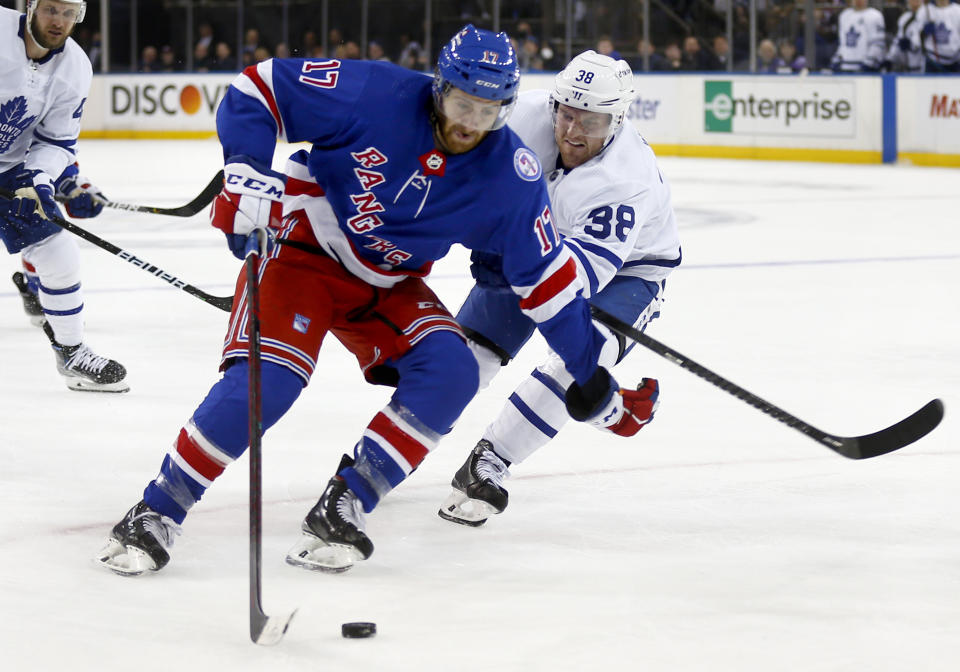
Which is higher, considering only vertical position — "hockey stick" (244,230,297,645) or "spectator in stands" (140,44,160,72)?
"spectator in stands" (140,44,160,72)

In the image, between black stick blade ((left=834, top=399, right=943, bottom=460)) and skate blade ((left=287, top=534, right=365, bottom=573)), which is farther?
black stick blade ((left=834, top=399, right=943, bottom=460))

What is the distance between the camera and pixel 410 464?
262cm

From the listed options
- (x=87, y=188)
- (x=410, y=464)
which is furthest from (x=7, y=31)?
(x=410, y=464)

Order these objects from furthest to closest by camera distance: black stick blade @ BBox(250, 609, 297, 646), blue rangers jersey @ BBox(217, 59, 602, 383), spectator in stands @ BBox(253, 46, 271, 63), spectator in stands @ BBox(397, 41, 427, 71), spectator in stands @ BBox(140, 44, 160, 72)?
spectator in stands @ BBox(140, 44, 160, 72), spectator in stands @ BBox(253, 46, 271, 63), spectator in stands @ BBox(397, 41, 427, 71), blue rangers jersey @ BBox(217, 59, 602, 383), black stick blade @ BBox(250, 609, 297, 646)

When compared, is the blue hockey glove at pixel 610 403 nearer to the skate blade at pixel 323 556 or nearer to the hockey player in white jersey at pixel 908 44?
the skate blade at pixel 323 556

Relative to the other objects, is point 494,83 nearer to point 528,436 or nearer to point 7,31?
point 528,436

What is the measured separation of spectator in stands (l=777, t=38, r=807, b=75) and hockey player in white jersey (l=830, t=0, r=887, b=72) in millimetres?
358

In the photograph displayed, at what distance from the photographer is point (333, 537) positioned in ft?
8.36

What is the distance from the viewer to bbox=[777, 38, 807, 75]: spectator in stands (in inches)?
485

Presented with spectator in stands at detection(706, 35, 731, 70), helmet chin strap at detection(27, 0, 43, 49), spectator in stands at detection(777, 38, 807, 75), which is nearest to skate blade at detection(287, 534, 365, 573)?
helmet chin strap at detection(27, 0, 43, 49)

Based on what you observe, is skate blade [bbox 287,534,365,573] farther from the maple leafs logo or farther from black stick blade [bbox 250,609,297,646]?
the maple leafs logo

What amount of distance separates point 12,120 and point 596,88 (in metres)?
2.06

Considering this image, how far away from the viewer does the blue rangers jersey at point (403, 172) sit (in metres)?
2.52

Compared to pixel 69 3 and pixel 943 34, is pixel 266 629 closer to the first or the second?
pixel 69 3
